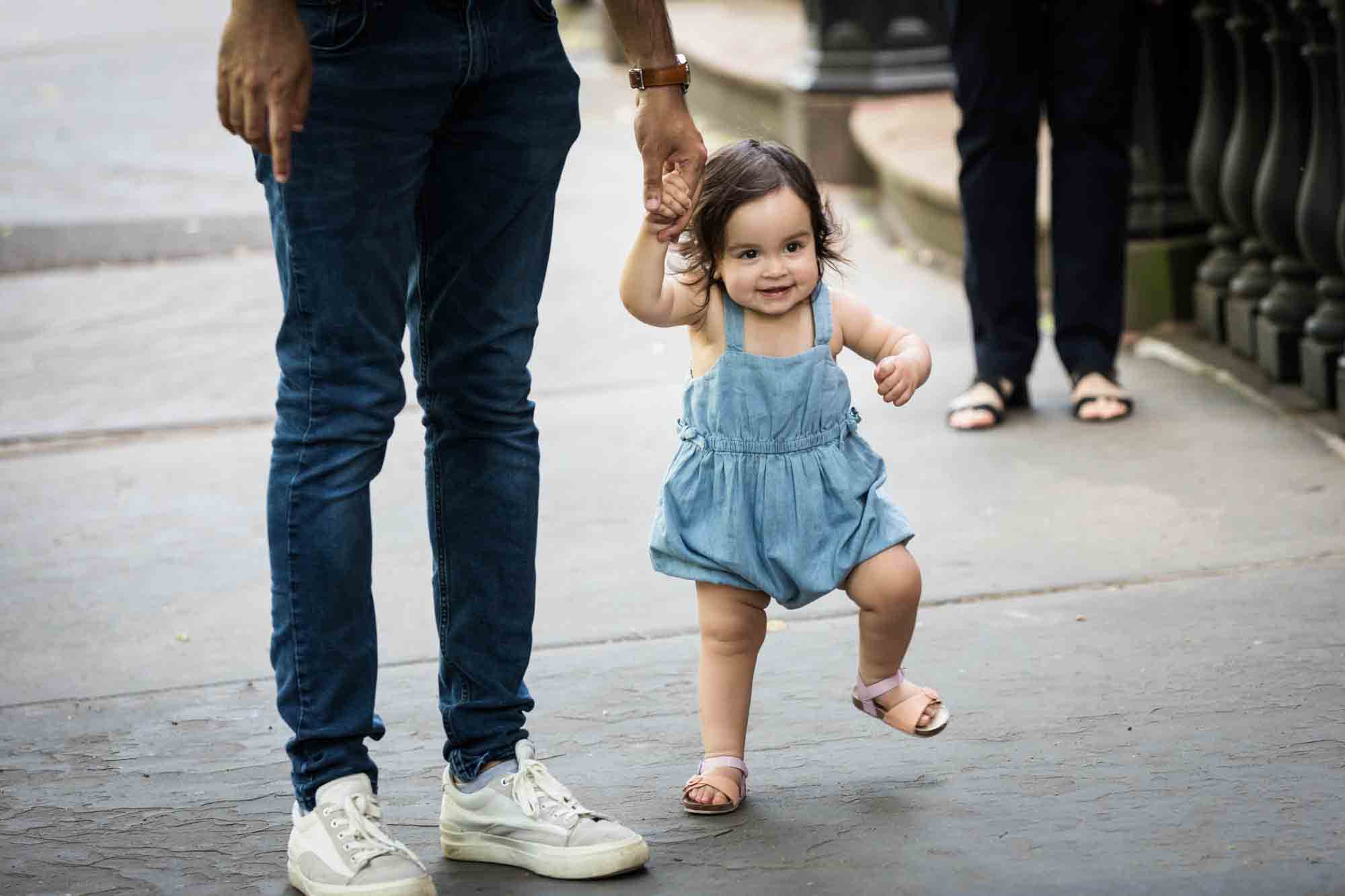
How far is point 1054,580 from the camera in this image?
3.53 m

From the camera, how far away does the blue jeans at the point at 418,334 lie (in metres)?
2.26

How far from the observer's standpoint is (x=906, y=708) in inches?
108

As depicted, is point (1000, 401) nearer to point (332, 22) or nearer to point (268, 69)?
point (332, 22)

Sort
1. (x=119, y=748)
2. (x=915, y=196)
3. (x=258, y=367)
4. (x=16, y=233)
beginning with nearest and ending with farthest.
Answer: (x=119, y=748) → (x=258, y=367) → (x=915, y=196) → (x=16, y=233)

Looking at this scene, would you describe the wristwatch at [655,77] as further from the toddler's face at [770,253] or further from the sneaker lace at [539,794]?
the sneaker lace at [539,794]

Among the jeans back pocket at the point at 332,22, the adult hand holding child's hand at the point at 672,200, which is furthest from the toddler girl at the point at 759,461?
the jeans back pocket at the point at 332,22

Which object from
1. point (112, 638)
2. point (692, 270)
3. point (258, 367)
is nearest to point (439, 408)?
point (692, 270)

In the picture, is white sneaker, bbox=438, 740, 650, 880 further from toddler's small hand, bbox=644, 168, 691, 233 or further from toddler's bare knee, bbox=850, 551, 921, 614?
toddler's small hand, bbox=644, 168, 691, 233

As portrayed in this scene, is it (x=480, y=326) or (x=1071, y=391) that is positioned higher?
(x=480, y=326)

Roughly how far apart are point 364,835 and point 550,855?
0.26 m

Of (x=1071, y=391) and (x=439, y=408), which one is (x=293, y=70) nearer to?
(x=439, y=408)

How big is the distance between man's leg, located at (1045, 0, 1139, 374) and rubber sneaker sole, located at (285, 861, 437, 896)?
2773mm

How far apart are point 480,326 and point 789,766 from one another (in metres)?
0.85

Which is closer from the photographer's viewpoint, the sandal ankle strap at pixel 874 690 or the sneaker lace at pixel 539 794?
the sneaker lace at pixel 539 794
